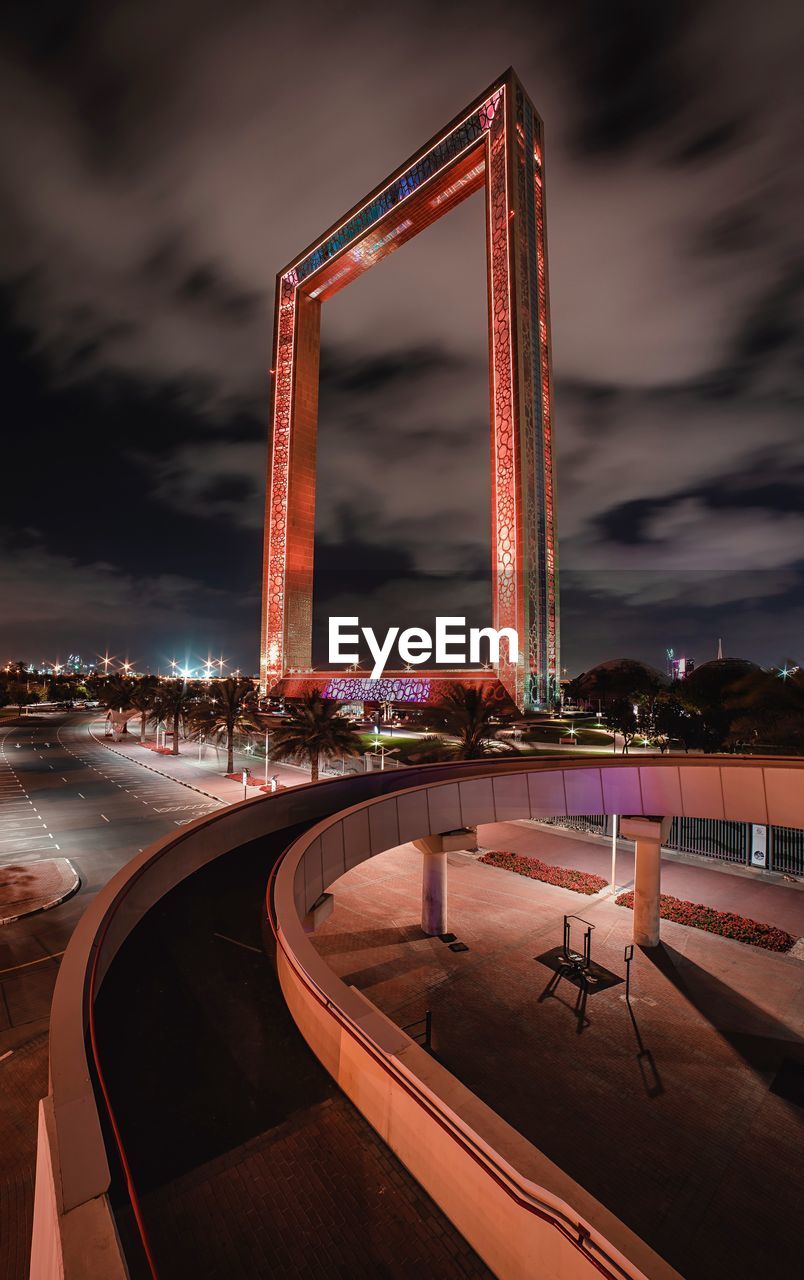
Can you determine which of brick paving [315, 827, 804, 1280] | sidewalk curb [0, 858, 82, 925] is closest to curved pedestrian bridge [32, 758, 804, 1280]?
brick paving [315, 827, 804, 1280]

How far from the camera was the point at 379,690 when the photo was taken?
65938 mm

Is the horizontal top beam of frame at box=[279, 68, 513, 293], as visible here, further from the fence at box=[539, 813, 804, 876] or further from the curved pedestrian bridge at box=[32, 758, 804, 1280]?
the curved pedestrian bridge at box=[32, 758, 804, 1280]

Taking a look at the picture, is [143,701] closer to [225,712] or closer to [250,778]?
[225,712]

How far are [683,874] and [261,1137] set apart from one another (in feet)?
82.5

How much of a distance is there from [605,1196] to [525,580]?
153 feet

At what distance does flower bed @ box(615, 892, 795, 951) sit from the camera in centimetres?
1891

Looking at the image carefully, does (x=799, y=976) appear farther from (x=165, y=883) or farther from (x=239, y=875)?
(x=165, y=883)

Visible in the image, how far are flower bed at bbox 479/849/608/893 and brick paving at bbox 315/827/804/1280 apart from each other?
3.47 ft

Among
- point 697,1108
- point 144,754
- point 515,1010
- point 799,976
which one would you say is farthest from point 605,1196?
point 144,754

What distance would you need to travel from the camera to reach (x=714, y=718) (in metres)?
45.2

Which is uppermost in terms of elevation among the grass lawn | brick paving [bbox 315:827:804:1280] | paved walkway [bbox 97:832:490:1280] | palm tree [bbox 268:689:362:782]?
palm tree [bbox 268:689:362:782]

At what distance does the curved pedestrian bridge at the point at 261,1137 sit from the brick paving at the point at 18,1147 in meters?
3.32

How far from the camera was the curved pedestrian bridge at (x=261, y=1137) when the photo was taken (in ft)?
12.4

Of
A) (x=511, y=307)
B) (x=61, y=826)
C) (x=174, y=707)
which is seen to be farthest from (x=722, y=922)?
(x=511, y=307)
